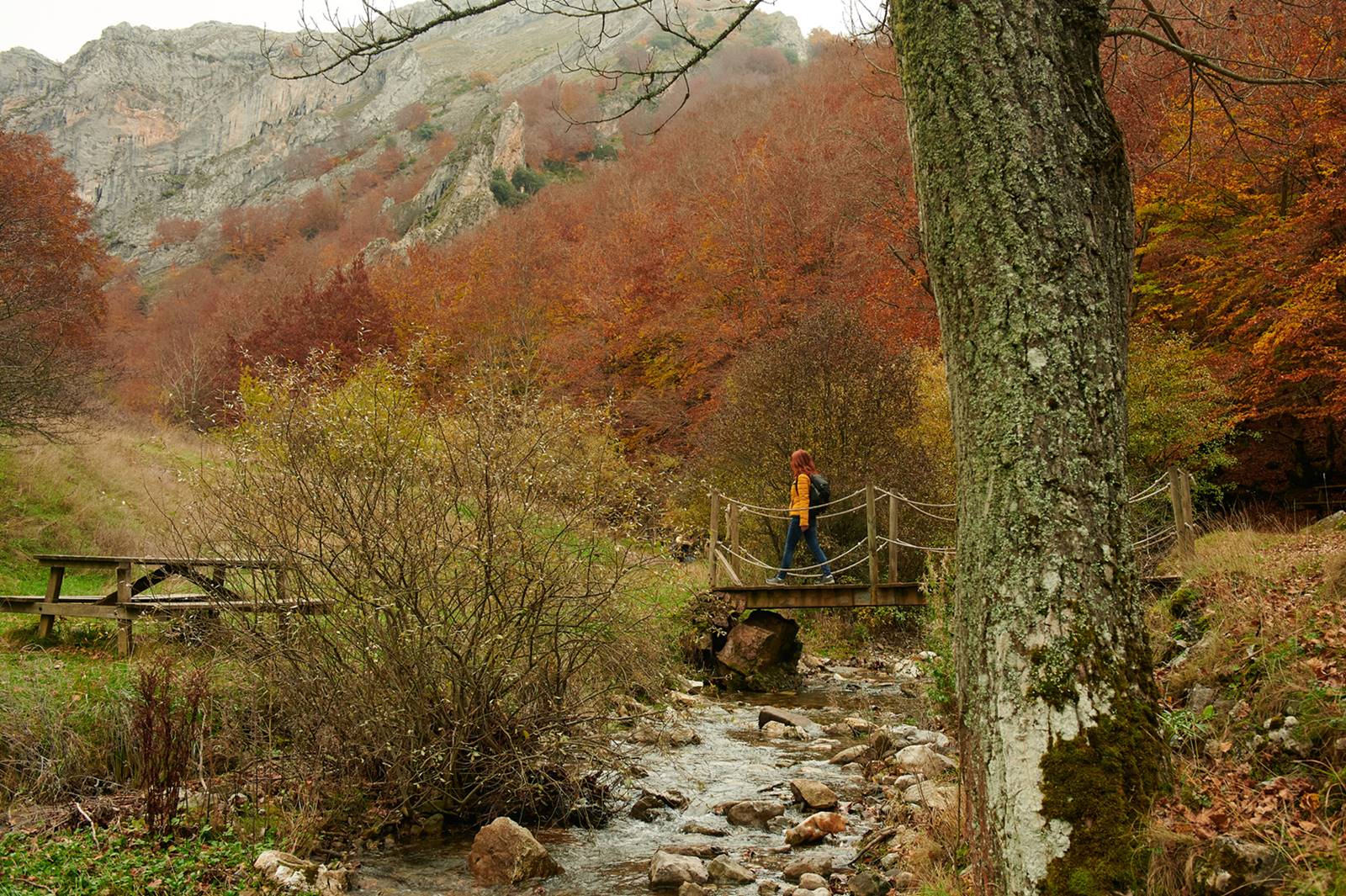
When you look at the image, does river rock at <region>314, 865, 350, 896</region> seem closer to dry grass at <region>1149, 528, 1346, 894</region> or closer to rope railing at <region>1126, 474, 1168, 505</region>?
dry grass at <region>1149, 528, 1346, 894</region>

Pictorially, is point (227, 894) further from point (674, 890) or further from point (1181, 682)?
point (1181, 682)

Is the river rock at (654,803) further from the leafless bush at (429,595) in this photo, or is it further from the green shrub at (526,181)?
the green shrub at (526,181)

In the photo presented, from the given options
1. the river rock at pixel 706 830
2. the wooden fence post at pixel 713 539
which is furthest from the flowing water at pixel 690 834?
the wooden fence post at pixel 713 539

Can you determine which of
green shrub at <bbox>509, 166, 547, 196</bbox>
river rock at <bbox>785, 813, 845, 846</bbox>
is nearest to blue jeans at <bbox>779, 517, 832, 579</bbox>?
river rock at <bbox>785, 813, 845, 846</bbox>

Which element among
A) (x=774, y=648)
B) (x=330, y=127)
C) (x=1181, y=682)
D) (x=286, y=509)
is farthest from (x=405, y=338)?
(x=330, y=127)

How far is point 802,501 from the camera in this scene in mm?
11422

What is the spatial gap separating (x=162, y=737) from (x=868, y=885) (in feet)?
13.6

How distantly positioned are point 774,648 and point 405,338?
2422 centimetres

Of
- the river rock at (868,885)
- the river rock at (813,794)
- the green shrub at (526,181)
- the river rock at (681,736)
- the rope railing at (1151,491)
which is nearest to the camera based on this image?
the river rock at (868,885)

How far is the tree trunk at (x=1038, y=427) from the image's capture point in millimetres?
2832

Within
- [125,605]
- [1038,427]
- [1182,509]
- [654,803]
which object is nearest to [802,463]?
[1182,509]

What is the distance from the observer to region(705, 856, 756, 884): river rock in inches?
207

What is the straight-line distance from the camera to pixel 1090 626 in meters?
2.87

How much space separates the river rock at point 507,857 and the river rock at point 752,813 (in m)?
1.45
